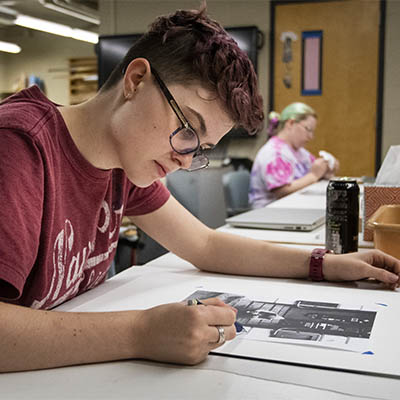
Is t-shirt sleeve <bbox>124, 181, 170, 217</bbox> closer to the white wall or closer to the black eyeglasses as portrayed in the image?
the black eyeglasses

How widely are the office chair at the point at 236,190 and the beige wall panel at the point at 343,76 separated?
1.98 metres

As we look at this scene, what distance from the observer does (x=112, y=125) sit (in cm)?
99

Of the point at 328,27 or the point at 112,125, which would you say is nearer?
the point at 112,125

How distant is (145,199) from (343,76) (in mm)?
4483

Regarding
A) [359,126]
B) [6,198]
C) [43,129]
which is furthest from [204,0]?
[359,126]

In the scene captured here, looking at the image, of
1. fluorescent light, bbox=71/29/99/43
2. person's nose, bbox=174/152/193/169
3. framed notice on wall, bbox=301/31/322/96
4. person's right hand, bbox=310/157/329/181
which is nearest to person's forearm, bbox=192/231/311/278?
person's nose, bbox=174/152/193/169

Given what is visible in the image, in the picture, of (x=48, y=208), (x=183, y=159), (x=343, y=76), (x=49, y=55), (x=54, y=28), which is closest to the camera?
(x=48, y=208)

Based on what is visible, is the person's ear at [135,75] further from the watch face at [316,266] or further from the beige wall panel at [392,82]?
the beige wall panel at [392,82]

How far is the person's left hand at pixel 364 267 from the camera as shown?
3.77ft

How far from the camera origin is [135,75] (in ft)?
3.13

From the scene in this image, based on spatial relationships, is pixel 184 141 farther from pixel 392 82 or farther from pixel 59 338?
pixel 392 82

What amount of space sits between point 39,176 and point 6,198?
0.29 feet

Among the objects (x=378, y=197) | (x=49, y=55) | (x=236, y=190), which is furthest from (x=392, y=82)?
(x=49, y=55)

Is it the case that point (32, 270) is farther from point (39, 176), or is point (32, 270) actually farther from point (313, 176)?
point (313, 176)
